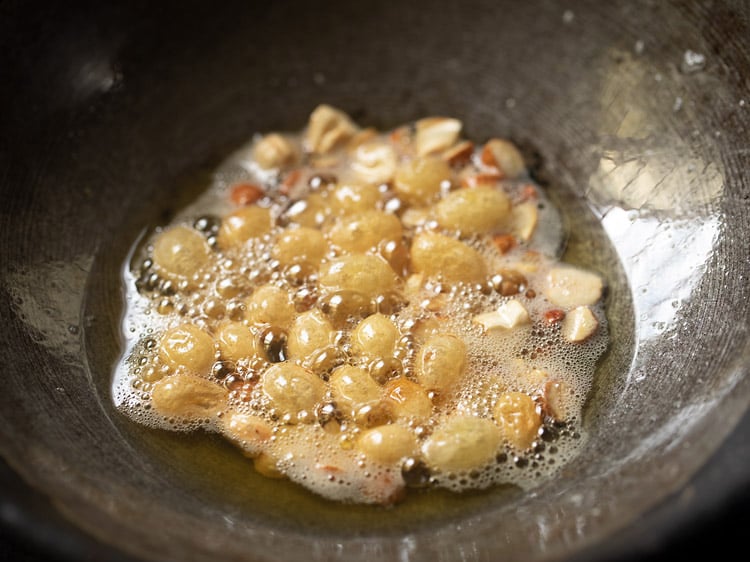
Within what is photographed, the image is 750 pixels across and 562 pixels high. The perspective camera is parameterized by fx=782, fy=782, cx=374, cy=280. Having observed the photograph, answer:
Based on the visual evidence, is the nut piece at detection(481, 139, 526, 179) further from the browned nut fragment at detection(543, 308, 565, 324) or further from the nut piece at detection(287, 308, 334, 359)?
the nut piece at detection(287, 308, 334, 359)

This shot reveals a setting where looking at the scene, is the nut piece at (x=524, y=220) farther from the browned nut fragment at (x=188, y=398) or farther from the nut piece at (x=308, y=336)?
the browned nut fragment at (x=188, y=398)

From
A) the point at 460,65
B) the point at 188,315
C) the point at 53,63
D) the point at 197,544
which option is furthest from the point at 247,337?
the point at 460,65

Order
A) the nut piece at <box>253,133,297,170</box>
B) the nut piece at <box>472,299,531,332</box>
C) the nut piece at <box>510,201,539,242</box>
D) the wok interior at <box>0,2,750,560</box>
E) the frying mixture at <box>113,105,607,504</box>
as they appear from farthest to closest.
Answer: the nut piece at <box>253,133,297,170</box> → the nut piece at <box>510,201,539,242</box> → the nut piece at <box>472,299,531,332</box> → the frying mixture at <box>113,105,607,504</box> → the wok interior at <box>0,2,750,560</box>

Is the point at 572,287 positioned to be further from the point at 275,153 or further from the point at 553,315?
the point at 275,153

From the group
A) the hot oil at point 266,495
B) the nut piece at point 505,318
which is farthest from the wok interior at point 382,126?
the nut piece at point 505,318

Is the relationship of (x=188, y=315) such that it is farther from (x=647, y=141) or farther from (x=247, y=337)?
(x=647, y=141)

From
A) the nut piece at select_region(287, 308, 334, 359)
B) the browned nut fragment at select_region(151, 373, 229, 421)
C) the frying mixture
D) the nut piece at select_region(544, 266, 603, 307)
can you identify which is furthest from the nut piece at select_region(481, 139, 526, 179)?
the browned nut fragment at select_region(151, 373, 229, 421)
